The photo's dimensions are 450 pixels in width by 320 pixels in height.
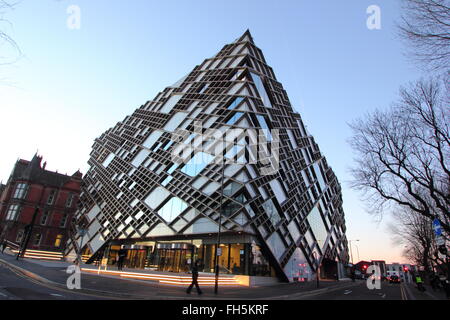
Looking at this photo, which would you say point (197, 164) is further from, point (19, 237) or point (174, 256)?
point (19, 237)

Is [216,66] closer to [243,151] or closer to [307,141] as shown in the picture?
[243,151]

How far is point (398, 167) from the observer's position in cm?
1870

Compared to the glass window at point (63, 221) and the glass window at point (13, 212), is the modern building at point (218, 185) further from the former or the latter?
the glass window at point (13, 212)

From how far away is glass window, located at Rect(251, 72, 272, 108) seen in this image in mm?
35219

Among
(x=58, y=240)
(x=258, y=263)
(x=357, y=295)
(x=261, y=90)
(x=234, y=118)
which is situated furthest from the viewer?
(x=58, y=240)

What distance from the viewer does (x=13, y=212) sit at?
50.5 meters

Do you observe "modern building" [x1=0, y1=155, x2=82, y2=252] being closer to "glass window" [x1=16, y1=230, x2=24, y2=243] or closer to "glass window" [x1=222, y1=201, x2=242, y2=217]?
"glass window" [x1=16, y1=230, x2=24, y2=243]

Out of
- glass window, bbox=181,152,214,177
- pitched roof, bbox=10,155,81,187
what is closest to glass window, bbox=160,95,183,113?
glass window, bbox=181,152,214,177

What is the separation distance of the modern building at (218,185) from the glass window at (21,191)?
14.0 metres

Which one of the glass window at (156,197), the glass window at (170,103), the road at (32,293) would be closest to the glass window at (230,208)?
the glass window at (156,197)

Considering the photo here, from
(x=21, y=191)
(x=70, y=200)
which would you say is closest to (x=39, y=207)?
(x=21, y=191)

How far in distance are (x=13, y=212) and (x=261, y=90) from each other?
5489cm

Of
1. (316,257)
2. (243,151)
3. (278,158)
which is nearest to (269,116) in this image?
(278,158)

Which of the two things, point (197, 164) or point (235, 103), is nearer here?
point (197, 164)
